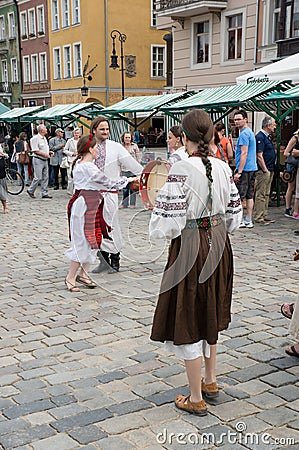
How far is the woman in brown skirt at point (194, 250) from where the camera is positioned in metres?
3.28

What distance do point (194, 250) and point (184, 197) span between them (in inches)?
12.9

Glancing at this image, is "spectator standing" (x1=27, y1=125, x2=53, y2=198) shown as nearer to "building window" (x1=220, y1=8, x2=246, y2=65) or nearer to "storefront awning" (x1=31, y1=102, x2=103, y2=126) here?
"storefront awning" (x1=31, y1=102, x2=103, y2=126)

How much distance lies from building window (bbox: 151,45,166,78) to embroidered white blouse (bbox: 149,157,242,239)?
36.1 metres

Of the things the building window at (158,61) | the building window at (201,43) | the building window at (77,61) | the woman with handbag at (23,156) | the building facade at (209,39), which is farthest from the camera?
the building window at (158,61)

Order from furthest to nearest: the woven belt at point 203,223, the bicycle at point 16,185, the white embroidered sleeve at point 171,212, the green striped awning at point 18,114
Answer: the green striped awning at point 18,114 → the bicycle at point 16,185 → the woven belt at point 203,223 → the white embroidered sleeve at point 171,212

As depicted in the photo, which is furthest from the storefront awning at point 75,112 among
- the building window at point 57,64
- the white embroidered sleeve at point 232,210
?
the building window at point 57,64

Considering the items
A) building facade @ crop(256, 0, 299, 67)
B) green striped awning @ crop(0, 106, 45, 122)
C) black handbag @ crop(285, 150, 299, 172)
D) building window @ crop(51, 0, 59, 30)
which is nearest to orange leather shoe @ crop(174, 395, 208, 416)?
black handbag @ crop(285, 150, 299, 172)

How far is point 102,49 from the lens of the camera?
3562 centimetres

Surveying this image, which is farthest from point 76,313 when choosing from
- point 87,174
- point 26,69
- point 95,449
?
point 26,69

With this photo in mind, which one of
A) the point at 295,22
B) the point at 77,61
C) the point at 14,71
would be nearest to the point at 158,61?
the point at 77,61

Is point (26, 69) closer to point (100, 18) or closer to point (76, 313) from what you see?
point (100, 18)

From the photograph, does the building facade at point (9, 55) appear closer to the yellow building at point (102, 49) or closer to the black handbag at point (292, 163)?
the yellow building at point (102, 49)

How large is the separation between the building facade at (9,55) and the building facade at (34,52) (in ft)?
2.90

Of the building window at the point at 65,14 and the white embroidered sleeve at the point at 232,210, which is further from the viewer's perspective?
the building window at the point at 65,14
